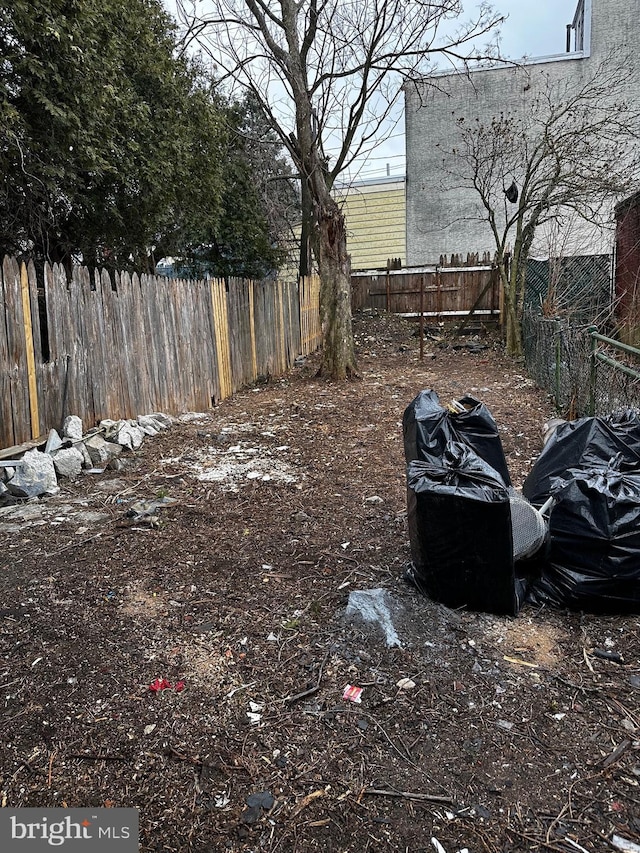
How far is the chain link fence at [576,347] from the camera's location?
4930 mm

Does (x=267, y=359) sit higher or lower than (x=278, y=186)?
lower

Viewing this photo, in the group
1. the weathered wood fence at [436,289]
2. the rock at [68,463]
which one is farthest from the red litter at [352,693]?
the weathered wood fence at [436,289]

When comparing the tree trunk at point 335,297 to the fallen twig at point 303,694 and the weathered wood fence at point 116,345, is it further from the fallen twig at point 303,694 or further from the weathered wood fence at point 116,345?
the fallen twig at point 303,694

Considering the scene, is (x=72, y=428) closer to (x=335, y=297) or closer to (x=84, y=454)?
(x=84, y=454)

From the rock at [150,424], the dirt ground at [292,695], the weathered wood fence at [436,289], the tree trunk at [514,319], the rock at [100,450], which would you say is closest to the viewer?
the dirt ground at [292,695]

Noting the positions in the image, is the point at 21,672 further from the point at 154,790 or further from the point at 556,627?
the point at 556,627

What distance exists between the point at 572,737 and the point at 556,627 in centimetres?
62

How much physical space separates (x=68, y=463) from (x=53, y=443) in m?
0.30

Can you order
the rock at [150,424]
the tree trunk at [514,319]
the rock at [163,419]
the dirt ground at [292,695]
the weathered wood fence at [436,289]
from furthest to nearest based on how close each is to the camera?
the weathered wood fence at [436,289] < the tree trunk at [514,319] < the rock at [163,419] < the rock at [150,424] < the dirt ground at [292,695]

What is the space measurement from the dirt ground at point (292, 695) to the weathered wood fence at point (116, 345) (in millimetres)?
Result: 1423

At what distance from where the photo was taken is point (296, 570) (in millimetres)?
3129

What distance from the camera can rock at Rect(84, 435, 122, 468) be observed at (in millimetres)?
5059

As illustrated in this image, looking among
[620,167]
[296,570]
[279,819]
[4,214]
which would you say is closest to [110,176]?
[4,214]

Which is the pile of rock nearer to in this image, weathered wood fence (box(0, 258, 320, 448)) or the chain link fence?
weathered wood fence (box(0, 258, 320, 448))
